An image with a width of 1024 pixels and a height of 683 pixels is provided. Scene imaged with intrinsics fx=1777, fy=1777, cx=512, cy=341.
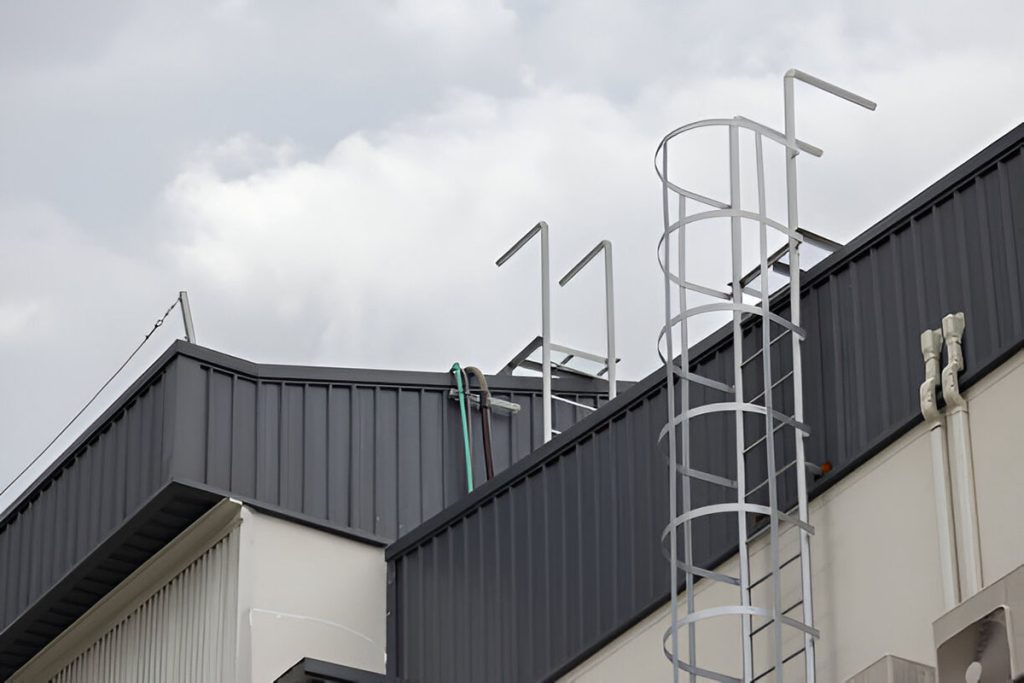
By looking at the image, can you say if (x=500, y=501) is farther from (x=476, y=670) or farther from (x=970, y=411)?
→ (x=970, y=411)

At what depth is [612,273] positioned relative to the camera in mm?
19266

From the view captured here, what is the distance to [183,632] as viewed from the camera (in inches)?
703

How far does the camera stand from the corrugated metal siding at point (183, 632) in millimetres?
17156

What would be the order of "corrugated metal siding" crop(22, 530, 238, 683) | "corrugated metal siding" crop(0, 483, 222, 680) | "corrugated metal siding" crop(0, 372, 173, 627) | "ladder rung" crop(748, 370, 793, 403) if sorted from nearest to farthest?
"ladder rung" crop(748, 370, 793, 403), "corrugated metal siding" crop(22, 530, 238, 683), "corrugated metal siding" crop(0, 483, 222, 680), "corrugated metal siding" crop(0, 372, 173, 627)

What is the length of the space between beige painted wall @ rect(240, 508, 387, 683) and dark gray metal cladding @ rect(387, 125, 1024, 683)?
27 centimetres

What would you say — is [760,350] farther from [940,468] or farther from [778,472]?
[940,468]

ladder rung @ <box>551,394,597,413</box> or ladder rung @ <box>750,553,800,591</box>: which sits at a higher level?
ladder rung @ <box>551,394,597,413</box>

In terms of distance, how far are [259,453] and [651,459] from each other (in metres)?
4.65

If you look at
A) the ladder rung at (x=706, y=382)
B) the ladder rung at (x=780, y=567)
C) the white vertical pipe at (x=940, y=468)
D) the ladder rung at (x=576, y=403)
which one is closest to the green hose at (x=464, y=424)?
the ladder rung at (x=576, y=403)

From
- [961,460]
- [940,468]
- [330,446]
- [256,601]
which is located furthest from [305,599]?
[961,460]

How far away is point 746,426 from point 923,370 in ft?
5.74

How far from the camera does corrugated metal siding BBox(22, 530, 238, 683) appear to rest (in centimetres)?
1716

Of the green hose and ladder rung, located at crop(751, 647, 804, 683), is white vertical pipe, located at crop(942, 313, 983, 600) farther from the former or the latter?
the green hose

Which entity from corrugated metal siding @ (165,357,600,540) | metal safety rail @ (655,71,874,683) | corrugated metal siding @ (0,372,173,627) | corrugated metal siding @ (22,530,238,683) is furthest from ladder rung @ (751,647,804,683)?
corrugated metal siding @ (0,372,173,627)
